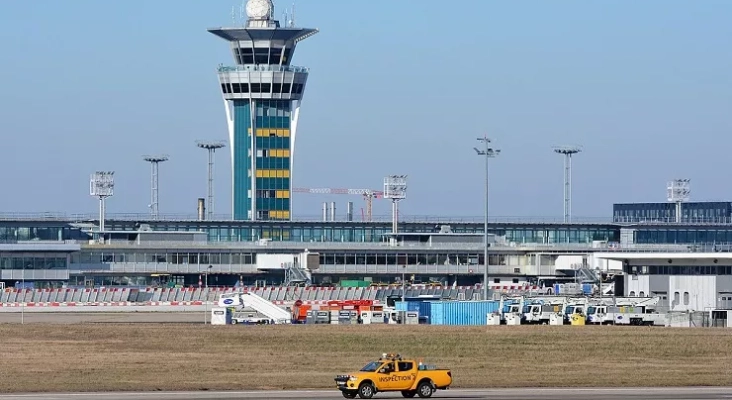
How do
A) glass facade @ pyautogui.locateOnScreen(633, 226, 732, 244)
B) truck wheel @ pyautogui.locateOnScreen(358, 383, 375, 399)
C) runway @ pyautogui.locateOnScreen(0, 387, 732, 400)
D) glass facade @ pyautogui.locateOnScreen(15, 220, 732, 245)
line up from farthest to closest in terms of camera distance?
glass facade @ pyautogui.locateOnScreen(633, 226, 732, 244)
glass facade @ pyautogui.locateOnScreen(15, 220, 732, 245)
truck wheel @ pyautogui.locateOnScreen(358, 383, 375, 399)
runway @ pyautogui.locateOnScreen(0, 387, 732, 400)

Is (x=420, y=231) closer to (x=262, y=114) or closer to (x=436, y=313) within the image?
(x=262, y=114)

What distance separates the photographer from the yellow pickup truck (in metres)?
56.5

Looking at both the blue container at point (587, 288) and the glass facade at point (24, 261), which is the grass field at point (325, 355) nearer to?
the blue container at point (587, 288)

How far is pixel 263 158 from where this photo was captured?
196m

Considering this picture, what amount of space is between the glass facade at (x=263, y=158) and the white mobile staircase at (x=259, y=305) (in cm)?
8511

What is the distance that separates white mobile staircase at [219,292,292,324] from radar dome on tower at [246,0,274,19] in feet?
306

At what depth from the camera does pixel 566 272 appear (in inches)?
6462

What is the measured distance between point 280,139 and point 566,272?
48.9m

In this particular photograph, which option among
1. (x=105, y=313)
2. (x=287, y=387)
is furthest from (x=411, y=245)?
(x=287, y=387)

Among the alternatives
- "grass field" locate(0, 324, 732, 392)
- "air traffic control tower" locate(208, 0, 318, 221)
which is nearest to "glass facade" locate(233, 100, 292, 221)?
"air traffic control tower" locate(208, 0, 318, 221)

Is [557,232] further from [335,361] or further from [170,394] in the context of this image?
[170,394]

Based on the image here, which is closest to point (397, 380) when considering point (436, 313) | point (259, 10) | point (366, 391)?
point (366, 391)

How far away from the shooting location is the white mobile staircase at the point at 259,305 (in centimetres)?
10464

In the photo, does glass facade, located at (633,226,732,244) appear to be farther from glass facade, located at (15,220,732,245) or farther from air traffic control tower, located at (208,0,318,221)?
air traffic control tower, located at (208,0,318,221)
